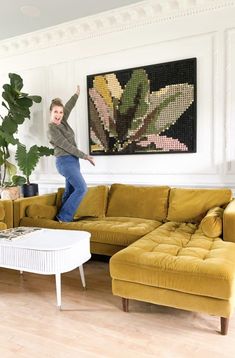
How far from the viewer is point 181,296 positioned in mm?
1990

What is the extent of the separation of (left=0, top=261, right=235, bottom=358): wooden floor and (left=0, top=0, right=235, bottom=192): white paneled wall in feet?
5.29

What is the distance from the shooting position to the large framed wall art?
345 centimetres

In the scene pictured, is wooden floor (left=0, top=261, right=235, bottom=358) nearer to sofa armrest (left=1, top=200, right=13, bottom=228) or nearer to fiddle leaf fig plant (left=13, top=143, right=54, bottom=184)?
sofa armrest (left=1, top=200, right=13, bottom=228)

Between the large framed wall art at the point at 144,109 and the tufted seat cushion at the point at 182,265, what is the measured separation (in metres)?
1.42

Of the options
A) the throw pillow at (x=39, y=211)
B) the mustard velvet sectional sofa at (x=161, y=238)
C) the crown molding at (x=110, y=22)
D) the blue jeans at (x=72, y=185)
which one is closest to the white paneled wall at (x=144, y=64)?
the crown molding at (x=110, y=22)

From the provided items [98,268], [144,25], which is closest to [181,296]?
[98,268]

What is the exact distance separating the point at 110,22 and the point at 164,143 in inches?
62.3

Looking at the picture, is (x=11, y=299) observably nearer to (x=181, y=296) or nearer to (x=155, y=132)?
(x=181, y=296)

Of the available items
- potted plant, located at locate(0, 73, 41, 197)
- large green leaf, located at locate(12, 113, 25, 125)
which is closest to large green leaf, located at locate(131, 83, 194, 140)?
potted plant, located at locate(0, 73, 41, 197)

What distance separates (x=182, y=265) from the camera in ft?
6.48

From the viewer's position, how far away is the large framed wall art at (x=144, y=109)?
345 centimetres

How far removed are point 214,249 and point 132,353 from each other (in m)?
0.89

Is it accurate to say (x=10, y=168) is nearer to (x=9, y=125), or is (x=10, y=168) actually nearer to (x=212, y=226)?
(x=9, y=125)

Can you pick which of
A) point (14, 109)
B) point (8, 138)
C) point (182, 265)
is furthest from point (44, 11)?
point (182, 265)
